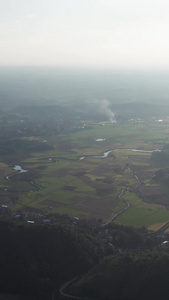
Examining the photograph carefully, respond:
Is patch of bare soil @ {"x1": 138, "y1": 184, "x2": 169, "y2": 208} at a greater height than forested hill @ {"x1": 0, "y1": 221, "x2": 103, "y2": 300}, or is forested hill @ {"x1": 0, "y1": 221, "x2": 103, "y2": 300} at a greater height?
forested hill @ {"x1": 0, "y1": 221, "x2": 103, "y2": 300}

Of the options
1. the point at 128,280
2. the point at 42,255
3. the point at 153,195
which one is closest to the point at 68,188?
the point at 153,195

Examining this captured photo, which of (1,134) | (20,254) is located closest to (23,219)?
(20,254)

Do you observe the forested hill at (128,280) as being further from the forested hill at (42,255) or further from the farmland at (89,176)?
the farmland at (89,176)

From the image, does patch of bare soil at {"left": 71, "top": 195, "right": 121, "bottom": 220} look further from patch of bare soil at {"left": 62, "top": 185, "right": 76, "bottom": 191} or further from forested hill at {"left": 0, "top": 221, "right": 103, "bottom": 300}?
forested hill at {"left": 0, "top": 221, "right": 103, "bottom": 300}

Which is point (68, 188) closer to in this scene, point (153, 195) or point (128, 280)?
point (153, 195)

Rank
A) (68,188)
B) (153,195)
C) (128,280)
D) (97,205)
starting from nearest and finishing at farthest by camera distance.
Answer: (128,280) < (97,205) < (153,195) < (68,188)

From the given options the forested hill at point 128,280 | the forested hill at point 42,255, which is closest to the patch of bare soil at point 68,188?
the forested hill at point 42,255

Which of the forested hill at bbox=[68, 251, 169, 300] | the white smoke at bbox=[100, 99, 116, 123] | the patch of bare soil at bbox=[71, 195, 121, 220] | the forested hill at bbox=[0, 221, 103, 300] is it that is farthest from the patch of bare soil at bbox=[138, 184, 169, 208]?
the white smoke at bbox=[100, 99, 116, 123]
